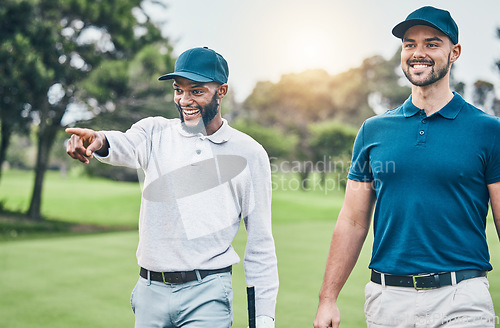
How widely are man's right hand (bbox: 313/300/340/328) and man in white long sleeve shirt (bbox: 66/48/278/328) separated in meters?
0.24

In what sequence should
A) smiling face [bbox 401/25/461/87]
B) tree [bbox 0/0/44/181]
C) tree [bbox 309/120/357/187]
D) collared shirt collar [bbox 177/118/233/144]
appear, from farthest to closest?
1. tree [bbox 309/120/357/187]
2. tree [bbox 0/0/44/181]
3. collared shirt collar [bbox 177/118/233/144]
4. smiling face [bbox 401/25/461/87]

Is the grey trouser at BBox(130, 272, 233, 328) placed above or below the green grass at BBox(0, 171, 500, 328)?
above

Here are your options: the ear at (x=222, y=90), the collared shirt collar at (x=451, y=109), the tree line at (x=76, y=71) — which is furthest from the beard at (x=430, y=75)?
the tree line at (x=76, y=71)

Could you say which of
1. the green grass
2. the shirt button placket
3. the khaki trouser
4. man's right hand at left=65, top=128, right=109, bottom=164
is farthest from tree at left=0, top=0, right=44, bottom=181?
the khaki trouser

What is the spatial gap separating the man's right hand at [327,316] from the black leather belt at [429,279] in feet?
1.01

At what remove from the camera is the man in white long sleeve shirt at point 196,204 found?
2771 mm

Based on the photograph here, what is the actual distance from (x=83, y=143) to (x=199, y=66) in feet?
2.52

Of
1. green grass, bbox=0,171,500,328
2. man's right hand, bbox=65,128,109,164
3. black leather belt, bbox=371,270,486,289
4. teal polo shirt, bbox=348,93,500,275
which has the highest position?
man's right hand, bbox=65,128,109,164

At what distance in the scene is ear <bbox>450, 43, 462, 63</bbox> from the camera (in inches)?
115

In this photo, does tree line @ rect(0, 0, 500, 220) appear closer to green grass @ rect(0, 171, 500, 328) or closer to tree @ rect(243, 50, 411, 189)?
green grass @ rect(0, 171, 500, 328)

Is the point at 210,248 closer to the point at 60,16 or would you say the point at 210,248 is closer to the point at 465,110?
the point at 465,110

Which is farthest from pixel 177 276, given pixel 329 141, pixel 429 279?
pixel 329 141

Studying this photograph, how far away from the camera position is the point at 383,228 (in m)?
2.86

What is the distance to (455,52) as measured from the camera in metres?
2.95
